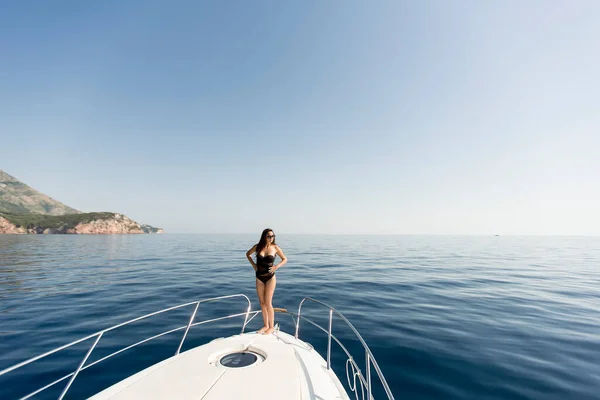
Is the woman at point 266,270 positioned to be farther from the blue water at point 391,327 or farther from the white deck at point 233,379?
the blue water at point 391,327

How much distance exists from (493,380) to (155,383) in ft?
23.8

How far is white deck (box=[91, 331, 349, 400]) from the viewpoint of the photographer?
3.49 m

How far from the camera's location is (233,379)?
3830 millimetres

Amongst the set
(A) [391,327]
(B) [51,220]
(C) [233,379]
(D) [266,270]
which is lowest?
(A) [391,327]

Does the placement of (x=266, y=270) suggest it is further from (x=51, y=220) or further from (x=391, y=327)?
(x=51, y=220)

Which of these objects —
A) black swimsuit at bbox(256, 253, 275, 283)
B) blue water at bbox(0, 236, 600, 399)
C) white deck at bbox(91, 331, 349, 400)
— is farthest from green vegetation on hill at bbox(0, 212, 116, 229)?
white deck at bbox(91, 331, 349, 400)

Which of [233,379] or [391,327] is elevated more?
[233,379]

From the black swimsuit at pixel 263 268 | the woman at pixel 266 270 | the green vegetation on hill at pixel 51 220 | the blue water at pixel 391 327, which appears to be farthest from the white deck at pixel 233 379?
the green vegetation on hill at pixel 51 220

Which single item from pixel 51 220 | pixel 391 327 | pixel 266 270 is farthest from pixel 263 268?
pixel 51 220

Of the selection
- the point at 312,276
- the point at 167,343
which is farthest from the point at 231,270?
the point at 167,343

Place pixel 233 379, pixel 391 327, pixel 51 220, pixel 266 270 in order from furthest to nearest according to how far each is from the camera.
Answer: pixel 51 220 → pixel 391 327 → pixel 266 270 → pixel 233 379

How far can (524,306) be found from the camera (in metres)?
11.5

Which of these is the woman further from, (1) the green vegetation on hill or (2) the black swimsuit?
(1) the green vegetation on hill

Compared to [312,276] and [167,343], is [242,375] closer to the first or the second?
[167,343]
